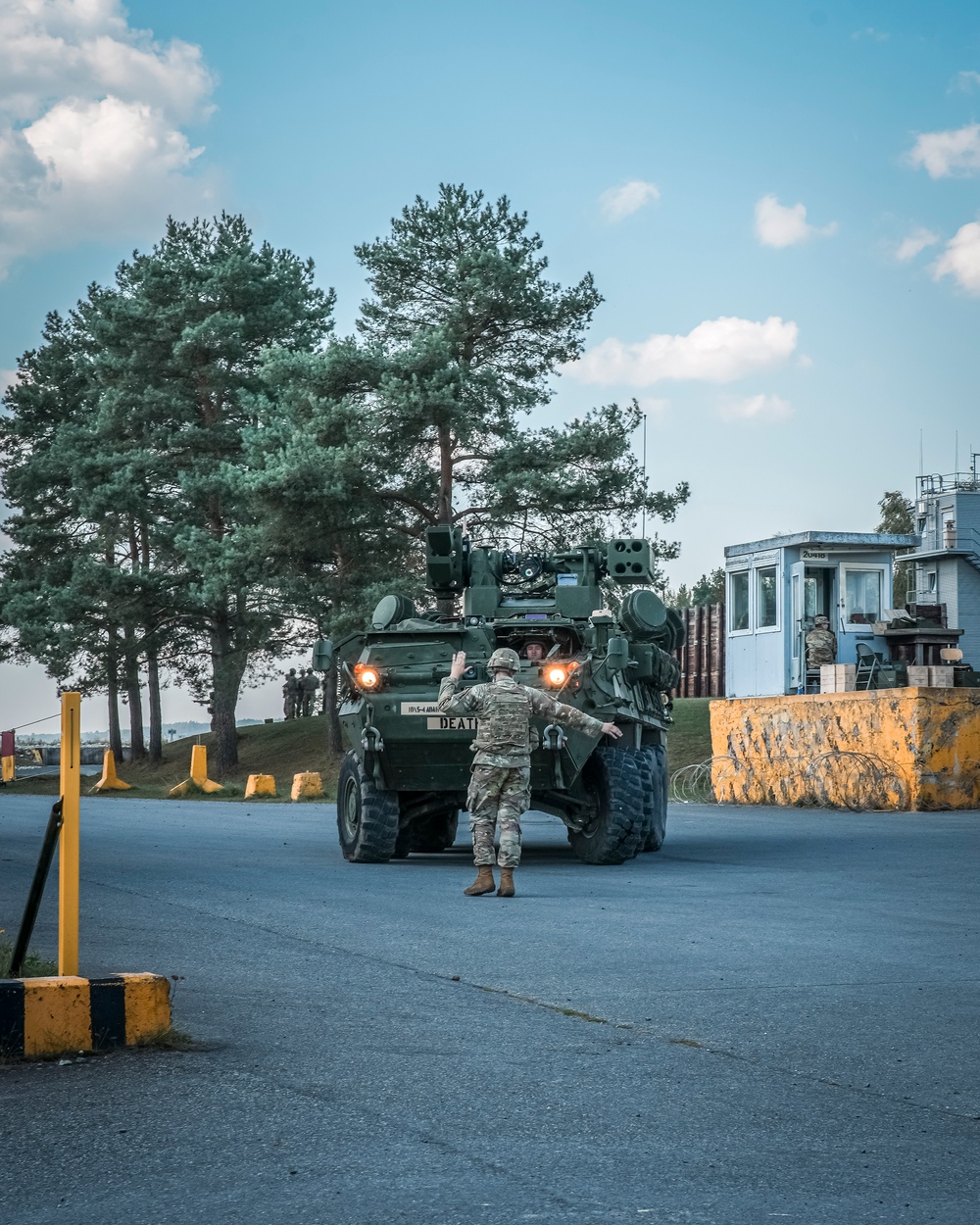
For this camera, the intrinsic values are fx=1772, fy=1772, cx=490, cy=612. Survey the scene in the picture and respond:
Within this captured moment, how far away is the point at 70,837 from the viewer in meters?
6.39

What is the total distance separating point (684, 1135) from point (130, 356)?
47052 mm

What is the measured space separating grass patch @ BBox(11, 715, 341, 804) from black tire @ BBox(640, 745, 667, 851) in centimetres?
1994

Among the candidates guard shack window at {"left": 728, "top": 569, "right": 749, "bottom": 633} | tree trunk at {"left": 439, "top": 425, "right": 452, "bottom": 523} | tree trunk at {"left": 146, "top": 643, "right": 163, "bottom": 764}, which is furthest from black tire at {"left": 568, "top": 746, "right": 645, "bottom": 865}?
tree trunk at {"left": 146, "top": 643, "right": 163, "bottom": 764}

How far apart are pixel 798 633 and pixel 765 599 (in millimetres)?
1464

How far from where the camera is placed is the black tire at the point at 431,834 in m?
17.8

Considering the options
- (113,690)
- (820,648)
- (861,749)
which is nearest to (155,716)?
(113,690)

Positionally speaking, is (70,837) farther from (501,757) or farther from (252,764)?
(252,764)

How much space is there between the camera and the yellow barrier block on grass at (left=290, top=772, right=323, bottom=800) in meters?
34.0

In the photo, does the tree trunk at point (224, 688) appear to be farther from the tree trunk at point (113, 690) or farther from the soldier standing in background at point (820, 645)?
the soldier standing in background at point (820, 645)

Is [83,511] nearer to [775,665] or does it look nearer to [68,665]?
[68,665]

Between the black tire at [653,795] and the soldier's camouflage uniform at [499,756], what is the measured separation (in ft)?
9.43

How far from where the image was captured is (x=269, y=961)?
8758 millimetres

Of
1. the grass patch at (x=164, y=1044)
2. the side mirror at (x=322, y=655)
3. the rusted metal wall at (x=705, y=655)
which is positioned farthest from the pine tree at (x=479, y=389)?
the grass patch at (x=164, y=1044)

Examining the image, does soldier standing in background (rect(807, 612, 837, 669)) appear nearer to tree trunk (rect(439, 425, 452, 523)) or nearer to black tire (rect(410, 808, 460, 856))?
tree trunk (rect(439, 425, 452, 523))
